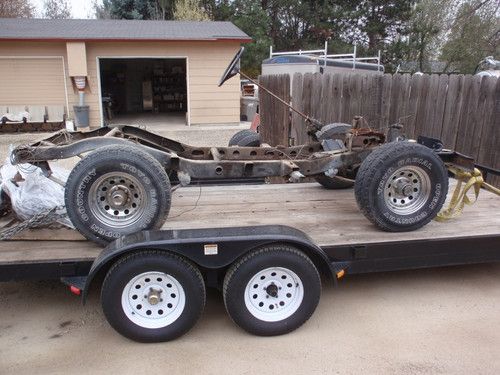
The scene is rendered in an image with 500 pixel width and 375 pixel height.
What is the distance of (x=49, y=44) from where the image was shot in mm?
16844

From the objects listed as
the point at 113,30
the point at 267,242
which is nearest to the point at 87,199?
the point at 267,242

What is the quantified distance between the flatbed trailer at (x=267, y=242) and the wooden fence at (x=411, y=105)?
1220 mm

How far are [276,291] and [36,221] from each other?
2106 mm

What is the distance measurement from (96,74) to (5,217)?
13702 mm

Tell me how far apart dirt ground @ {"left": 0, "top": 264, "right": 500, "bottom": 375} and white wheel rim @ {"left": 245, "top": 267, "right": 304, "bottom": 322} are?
203mm

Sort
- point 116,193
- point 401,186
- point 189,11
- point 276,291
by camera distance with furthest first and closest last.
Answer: point 189,11 → point 401,186 → point 116,193 → point 276,291

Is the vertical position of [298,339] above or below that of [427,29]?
below

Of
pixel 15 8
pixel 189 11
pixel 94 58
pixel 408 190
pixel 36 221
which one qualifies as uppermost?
pixel 15 8

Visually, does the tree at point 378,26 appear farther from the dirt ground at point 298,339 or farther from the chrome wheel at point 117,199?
the chrome wheel at point 117,199

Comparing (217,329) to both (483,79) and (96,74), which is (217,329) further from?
(96,74)

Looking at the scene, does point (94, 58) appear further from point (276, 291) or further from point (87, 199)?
point (276, 291)

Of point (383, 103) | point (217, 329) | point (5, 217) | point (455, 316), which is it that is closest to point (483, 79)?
point (383, 103)

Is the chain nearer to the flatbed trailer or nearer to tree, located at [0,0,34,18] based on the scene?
the flatbed trailer

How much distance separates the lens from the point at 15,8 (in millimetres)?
32125
